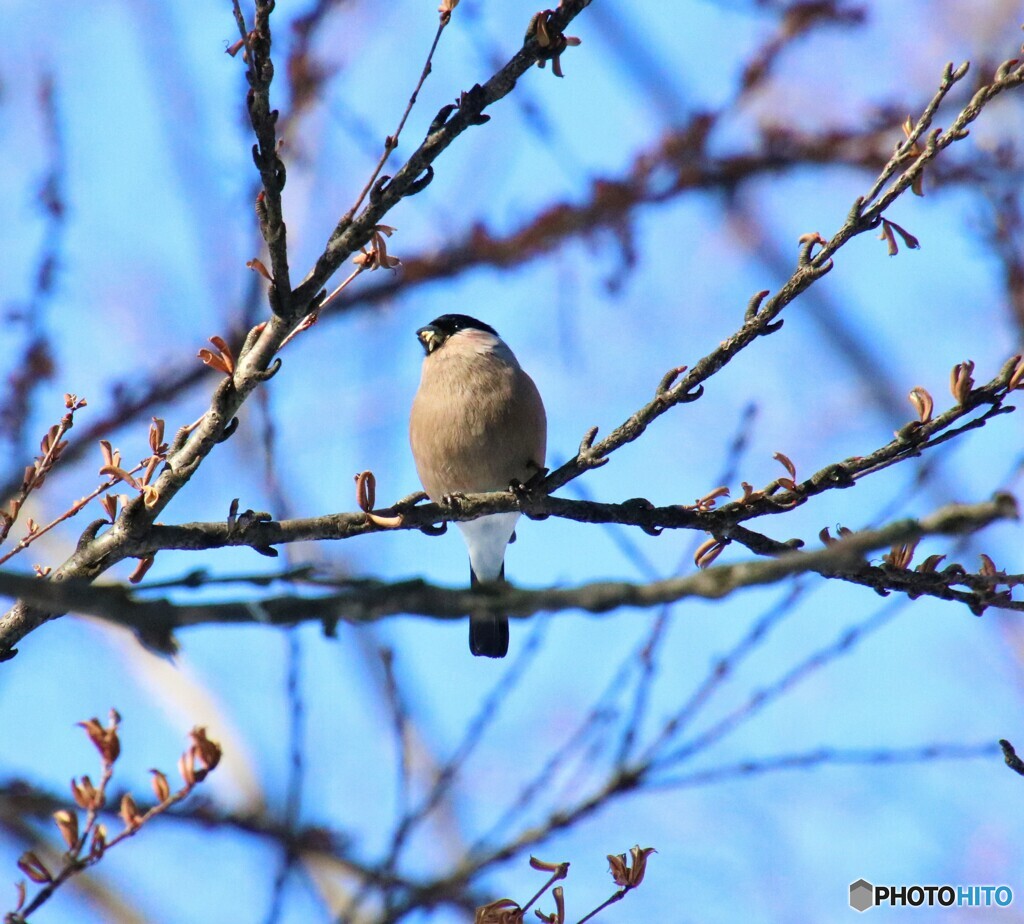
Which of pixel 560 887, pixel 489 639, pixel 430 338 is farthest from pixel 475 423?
pixel 560 887

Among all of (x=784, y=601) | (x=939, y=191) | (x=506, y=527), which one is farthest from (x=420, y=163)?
(x=939, y=191)

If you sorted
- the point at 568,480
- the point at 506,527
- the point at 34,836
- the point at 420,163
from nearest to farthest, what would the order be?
1. the point at 420,163
2. the point at 568,480
3. the point at 34,836
4. the point at 506,527

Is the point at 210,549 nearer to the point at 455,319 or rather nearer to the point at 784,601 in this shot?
the point at 784,601

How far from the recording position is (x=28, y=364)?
3410 millimetres

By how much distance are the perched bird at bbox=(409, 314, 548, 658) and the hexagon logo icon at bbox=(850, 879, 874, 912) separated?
71.6 inches

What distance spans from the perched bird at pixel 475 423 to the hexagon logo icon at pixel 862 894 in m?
1.82

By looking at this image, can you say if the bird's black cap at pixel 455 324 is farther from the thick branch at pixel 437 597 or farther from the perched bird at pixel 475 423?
the thick branch at pixel 437 597

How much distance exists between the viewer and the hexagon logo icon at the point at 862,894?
3.66 metres

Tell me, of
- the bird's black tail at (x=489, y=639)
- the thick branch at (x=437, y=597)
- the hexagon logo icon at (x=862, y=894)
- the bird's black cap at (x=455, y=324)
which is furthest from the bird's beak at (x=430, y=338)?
the thick branch at (x=437, y=597)

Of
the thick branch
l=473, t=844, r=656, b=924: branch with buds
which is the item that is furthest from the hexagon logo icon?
the thick branch

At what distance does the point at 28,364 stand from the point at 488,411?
151cm

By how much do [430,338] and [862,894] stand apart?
2.64 metres

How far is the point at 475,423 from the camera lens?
3461 mm

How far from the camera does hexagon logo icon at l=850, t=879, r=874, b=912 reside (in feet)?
12.0
